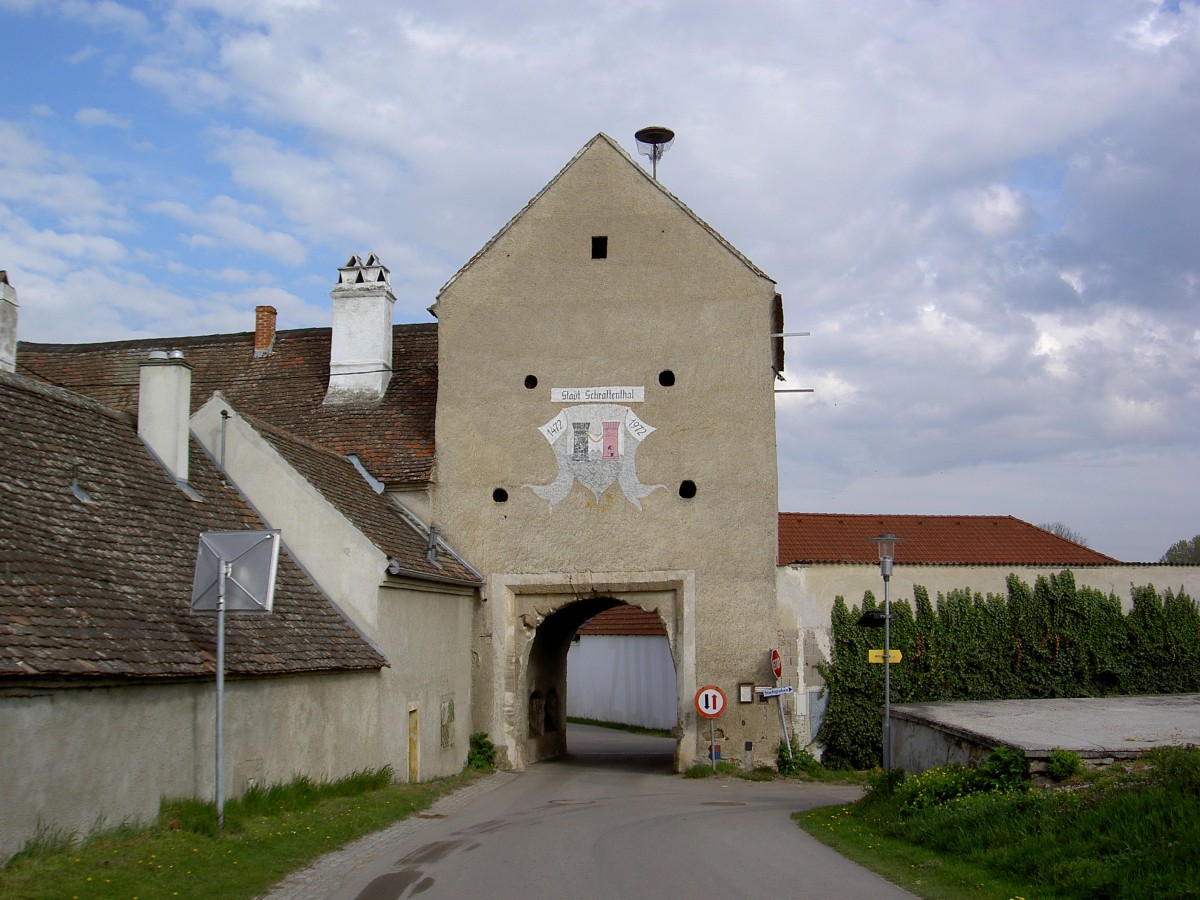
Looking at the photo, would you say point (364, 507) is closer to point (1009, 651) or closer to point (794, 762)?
point (794, 762)

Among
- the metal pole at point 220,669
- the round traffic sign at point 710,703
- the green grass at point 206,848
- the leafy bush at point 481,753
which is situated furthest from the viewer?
the leafy bush at point 481,753

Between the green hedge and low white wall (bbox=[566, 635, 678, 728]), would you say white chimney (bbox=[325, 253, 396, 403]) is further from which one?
low white wall (bbox=[566, 635, 678, 728])

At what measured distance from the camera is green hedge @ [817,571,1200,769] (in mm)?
21781

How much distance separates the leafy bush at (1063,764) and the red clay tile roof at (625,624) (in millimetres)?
25853

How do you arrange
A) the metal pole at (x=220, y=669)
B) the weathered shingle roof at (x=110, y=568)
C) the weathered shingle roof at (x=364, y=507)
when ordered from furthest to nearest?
the weathered shingle roof at (x=364, y=507) < the metal pole at (x=220, y=669) < the weathered shingle roof at (x=110, y=568)

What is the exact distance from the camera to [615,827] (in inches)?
560

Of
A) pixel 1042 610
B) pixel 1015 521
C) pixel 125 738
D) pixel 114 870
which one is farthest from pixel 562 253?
pixel 1015 521

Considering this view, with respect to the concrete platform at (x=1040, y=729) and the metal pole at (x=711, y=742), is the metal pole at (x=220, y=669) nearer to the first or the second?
the concrete platform at (x=1040, y=729)

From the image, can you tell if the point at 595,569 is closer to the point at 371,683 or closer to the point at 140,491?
the point at 371,683

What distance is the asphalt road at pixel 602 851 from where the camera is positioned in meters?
9.99

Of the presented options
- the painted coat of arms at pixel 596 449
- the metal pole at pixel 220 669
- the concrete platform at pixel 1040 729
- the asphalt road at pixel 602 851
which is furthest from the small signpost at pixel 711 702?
the metal pole at pixel 220 669

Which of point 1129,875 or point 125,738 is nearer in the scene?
point 1129,875

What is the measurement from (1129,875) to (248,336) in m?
23.1

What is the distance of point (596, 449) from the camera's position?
72.3 feet
